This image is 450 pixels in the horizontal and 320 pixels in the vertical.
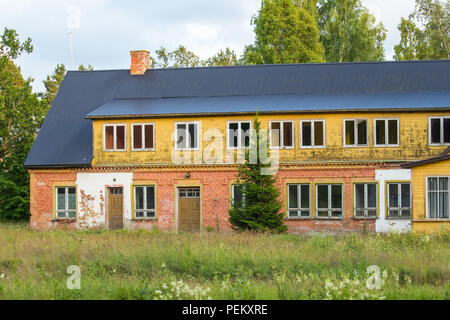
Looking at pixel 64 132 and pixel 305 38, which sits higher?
pixel 305 38

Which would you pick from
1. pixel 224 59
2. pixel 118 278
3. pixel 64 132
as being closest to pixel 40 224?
pixel 64 132

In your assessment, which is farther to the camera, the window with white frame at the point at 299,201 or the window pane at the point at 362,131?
the window with white frame at the point at 299,201

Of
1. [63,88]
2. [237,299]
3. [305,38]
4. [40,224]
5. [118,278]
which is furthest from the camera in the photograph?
→ [305,38]

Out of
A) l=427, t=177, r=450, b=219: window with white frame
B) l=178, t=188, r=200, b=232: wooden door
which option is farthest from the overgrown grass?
l=178, t=188, r=200, b=232: wooden door

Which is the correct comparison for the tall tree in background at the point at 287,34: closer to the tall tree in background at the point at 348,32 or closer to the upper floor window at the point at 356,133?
the tall tree in background at the point at 348,32

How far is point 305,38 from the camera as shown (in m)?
46.8

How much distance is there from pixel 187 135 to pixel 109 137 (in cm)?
375

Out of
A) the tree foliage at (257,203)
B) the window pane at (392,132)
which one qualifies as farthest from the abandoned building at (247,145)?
the tree foliage at (257,203)

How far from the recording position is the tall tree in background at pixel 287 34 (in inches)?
1812

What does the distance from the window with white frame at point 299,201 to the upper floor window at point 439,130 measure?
5922mm

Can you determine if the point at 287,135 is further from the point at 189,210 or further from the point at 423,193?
the point at 423,193

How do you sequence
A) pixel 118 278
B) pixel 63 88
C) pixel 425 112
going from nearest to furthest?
1. pixel 118 278
2. pixel 425 112
3. pixel 63 88
